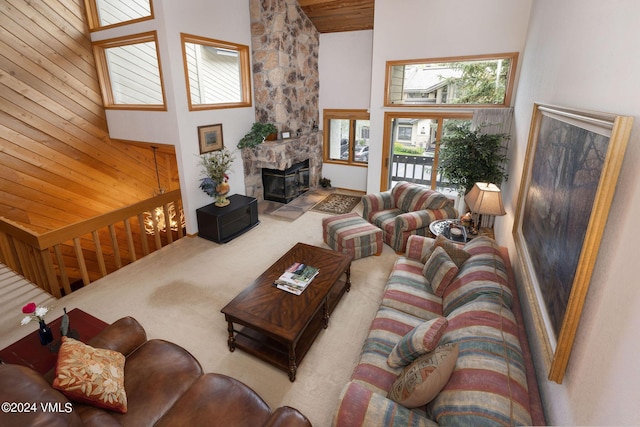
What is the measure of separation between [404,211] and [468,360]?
3.30m

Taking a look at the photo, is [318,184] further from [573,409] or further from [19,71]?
[573,409]

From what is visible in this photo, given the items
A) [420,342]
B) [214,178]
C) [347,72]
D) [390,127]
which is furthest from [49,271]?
[347,72]

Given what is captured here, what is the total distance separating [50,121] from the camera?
4.71m

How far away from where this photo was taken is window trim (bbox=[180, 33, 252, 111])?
451cm

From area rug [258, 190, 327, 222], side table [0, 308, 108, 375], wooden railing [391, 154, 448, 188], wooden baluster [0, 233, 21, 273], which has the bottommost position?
area rug [258, 190, 327, 222]

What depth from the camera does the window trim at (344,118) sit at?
6.85 metres

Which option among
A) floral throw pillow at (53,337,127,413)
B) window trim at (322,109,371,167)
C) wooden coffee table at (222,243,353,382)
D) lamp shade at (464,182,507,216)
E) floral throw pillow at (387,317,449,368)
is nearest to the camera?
floral throw pillow at (53,337,127,413)

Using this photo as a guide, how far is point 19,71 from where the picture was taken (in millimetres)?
4270

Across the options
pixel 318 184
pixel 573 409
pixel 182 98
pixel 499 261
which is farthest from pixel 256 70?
pixel 573 409

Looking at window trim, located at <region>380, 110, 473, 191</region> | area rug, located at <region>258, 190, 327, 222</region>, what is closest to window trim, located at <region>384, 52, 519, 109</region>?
window trim, located at <region>380, 110, 473, 191</region>

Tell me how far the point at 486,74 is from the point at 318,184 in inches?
157

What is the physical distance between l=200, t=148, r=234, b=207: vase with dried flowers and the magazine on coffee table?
7.60ft

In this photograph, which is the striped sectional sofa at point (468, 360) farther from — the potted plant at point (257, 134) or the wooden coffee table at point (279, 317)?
the potted plant at point (257, 134)

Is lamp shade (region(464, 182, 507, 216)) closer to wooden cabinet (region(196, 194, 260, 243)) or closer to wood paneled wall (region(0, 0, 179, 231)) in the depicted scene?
wooden cabinet (region(196, 194, 260, 243))
